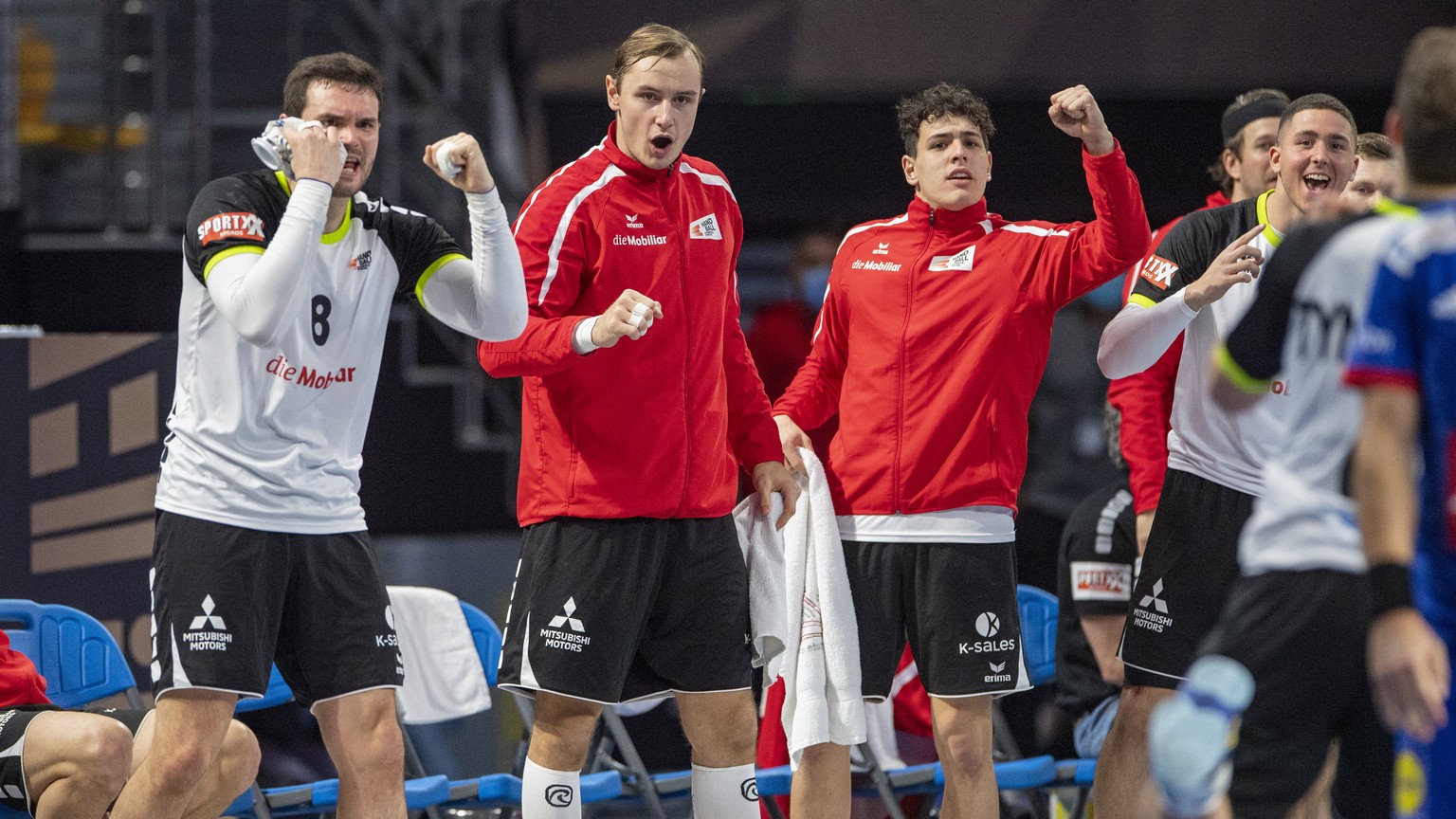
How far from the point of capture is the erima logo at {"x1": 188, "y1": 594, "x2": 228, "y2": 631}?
3.69 meters

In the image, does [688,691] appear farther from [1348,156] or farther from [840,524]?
[1348,156]

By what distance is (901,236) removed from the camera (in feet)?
15.3

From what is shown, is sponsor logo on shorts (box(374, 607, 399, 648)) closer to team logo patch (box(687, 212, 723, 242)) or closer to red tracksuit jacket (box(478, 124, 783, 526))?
red tracksuit jacket (box(478, 124, 783, 526))

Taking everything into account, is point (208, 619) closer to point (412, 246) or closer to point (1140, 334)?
point (412, 246)

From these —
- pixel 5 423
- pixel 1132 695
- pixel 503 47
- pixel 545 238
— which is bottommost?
pixel 1132 695

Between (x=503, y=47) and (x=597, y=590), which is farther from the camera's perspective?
(x=503, y=47)

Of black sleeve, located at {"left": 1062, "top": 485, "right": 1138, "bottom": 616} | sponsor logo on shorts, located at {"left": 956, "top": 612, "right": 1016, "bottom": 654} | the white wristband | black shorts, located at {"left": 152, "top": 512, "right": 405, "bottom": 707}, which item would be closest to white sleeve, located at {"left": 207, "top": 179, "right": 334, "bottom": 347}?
black shorts, located at {"left": 152, "top": 512, "right": 405, "bottom": 707}

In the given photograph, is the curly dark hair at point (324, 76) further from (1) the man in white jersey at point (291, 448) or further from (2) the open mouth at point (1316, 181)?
(2) the open mouth at point (1316, 181)

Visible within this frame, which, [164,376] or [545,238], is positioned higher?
[545,238]

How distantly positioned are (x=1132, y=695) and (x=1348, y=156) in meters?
1.51

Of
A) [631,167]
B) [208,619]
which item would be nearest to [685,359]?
[631,167]

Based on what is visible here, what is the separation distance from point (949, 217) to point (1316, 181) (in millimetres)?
950

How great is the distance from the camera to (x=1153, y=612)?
4359 millimetres

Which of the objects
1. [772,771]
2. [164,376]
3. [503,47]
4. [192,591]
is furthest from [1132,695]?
[503,47]
